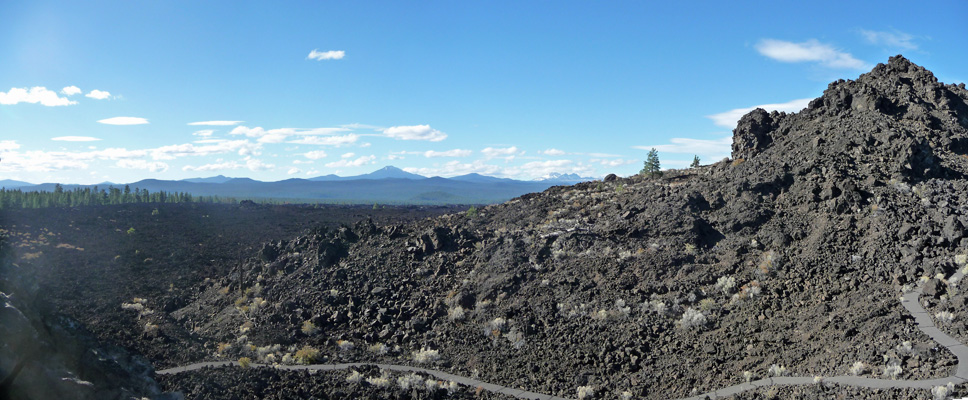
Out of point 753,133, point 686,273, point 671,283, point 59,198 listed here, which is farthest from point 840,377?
point 59,198

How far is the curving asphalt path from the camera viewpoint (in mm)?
15406

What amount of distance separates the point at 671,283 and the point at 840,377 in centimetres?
1039

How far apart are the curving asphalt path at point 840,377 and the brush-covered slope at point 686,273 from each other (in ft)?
1.40

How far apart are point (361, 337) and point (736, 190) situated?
78.3 feet

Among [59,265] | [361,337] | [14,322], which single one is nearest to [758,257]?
[361,337]

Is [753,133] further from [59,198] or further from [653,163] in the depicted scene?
[59,198]

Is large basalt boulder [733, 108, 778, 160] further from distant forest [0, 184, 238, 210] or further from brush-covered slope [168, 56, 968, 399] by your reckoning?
distant forest [0, 184, 238, 210]

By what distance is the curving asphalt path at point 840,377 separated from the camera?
50.5ft

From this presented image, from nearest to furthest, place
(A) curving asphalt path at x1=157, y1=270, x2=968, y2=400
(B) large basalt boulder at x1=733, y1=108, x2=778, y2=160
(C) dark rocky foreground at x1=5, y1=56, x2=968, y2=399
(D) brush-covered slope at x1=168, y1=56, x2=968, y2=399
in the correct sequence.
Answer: (A) curving asphalt path at x1=157, y1=270, x2=968, y2=400
(C) dark rocky foreground at x1=5, y1=56, x2=968, y2=399
(D) brush-covered slope at x1=168, y1=56, x2=968, y2=399
(B) large basalt boulder at x1=733, y1=108, x2=778, y2=160

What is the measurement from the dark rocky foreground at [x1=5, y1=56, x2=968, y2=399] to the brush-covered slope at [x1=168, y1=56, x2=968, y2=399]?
110 millimetres

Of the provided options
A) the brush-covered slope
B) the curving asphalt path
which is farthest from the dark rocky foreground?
the curving asphalt path

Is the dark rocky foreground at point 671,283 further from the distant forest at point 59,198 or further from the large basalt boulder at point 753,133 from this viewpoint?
the distant forest at point 59,198

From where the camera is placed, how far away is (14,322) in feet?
31.0

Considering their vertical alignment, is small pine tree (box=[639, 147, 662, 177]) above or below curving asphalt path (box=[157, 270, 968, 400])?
above
